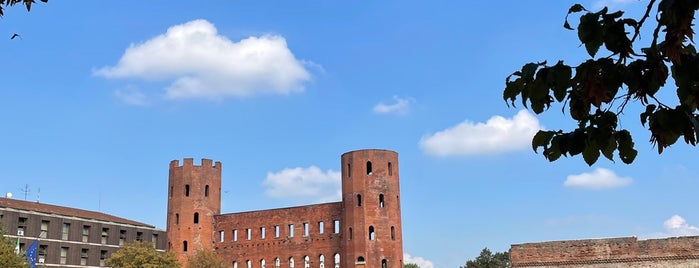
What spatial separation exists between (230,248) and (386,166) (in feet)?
52.6

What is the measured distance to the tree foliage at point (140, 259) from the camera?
4609 centimetres

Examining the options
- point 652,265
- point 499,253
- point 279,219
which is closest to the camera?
point 652,265

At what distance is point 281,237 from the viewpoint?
202 feet

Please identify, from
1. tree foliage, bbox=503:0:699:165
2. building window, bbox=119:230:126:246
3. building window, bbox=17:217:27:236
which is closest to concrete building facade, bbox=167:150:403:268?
building window, bbox=119:230:126:246

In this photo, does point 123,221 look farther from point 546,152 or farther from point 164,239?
point 546,152

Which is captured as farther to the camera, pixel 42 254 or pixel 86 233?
pixel 86 233

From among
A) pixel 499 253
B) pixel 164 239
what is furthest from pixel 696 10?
pixel 499 253

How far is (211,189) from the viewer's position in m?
64.7

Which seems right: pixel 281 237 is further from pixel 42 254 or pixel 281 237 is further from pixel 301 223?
pixel 42 254

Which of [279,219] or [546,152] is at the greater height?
[279,219]

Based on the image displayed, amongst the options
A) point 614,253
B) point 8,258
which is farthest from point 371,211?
point 614,253

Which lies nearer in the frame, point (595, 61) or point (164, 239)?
point (595, 61)

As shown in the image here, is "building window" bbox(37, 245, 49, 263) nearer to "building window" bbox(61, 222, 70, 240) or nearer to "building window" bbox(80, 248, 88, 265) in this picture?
"building window" bbox(61, 222, 70, 240)

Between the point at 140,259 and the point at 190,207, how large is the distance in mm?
17234
